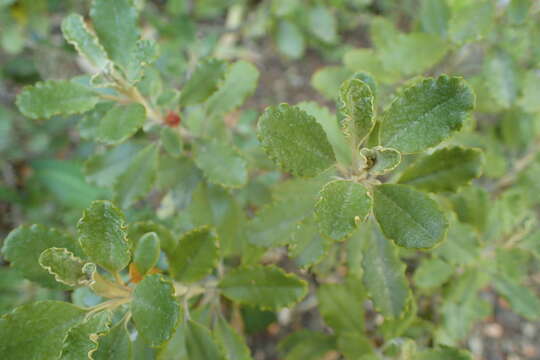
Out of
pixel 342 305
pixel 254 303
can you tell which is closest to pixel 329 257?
pixel 342 305

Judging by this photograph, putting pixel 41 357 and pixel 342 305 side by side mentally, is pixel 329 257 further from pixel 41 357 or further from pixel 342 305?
pixel 41 357

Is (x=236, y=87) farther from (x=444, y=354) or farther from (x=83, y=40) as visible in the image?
(x=444, y=354)

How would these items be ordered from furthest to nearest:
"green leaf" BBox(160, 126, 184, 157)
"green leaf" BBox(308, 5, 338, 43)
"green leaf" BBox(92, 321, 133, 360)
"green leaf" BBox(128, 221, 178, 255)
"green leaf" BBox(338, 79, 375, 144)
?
"green leaf" BBox(308, 5, 338, 43) → "green leaf" BBox(160, 126, 184, 157) → "green leaf" BBox(128, 221, 178, 255) → "green leaf" BBox(92, 321, 133, 360) → "green leaf" BBox(338, 79, 375, 144)

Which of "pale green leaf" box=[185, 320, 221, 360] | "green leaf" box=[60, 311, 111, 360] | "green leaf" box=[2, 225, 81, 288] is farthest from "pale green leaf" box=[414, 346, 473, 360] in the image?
"green leaf" box=[2, 225, 81, 288]

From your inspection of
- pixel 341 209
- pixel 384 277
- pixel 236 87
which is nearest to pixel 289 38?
pixel 236 87

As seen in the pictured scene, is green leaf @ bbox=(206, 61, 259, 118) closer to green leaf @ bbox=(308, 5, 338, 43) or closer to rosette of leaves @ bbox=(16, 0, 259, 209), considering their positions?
rosette of leaves @ bbox=(16, 0, 259, 209)

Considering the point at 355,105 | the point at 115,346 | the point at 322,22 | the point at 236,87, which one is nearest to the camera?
the point at 355,105
